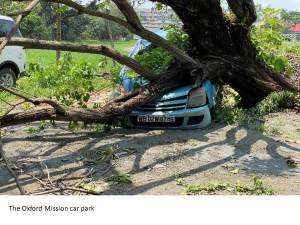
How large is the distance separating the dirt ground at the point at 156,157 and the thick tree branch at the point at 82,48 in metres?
1.00

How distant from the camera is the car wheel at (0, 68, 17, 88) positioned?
15.3 metres

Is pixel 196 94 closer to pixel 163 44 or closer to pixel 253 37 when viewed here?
pixel 163 44

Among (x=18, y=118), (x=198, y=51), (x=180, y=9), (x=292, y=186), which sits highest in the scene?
(x=180, y=9)

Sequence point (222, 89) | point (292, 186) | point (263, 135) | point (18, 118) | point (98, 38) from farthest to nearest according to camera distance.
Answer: point (98, 38)
point (222, 89)
point (263, 135)
point (18, 118)
point (292, 186)

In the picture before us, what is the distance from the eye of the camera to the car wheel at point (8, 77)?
602 inches

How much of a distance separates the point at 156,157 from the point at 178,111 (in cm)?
194

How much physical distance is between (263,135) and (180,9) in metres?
2.57

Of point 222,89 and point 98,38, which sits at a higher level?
point 98,38

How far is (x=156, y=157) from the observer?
23.5ft

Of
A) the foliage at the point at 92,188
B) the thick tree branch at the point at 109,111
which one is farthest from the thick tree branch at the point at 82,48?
the foliage at the point at 92,188

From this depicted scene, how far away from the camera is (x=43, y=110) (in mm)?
7867

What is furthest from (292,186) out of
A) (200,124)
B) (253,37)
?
(253,37)

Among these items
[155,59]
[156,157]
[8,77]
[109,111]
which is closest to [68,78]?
[109,111]
